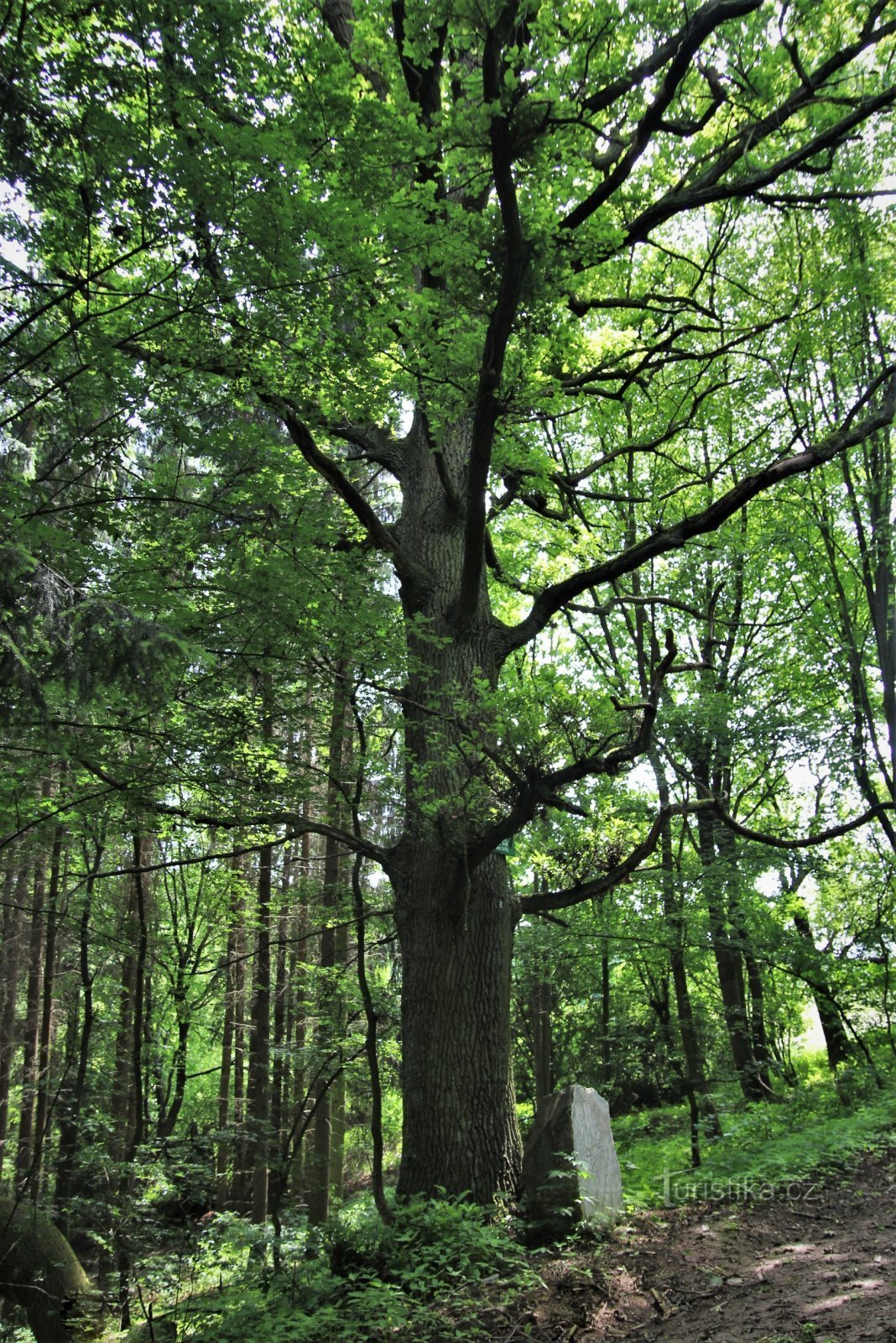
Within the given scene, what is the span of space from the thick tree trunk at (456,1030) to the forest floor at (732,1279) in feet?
2.92

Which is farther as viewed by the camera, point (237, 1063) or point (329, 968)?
point (237, 1063)

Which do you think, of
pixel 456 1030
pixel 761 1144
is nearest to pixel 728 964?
pixel 761 1144

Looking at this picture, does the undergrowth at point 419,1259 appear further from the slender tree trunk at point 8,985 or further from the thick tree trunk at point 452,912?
the slender tree trunk at point 8,985

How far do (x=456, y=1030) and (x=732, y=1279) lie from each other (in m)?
2.19

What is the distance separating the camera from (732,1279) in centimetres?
448

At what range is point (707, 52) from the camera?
6.69 meters

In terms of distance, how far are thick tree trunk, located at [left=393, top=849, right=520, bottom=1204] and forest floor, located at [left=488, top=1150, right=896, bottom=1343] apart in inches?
35.0

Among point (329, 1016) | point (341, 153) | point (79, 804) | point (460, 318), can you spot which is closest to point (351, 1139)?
point (329, 1016)

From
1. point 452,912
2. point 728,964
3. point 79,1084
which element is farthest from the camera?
point 728,964

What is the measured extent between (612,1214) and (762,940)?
433 cm

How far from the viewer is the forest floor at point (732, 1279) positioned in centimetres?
363

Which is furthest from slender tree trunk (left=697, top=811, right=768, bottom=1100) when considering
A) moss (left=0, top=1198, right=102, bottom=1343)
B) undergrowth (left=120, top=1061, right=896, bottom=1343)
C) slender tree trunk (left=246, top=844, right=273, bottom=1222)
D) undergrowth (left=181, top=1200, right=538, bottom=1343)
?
moss (left=0, top=1198, right=102, bottom=1343)

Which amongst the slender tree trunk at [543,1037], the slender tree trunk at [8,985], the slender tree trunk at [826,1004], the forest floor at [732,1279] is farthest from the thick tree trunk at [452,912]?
the slender tree trunk at [8,985]

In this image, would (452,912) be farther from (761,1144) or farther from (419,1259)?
(761,1144)
